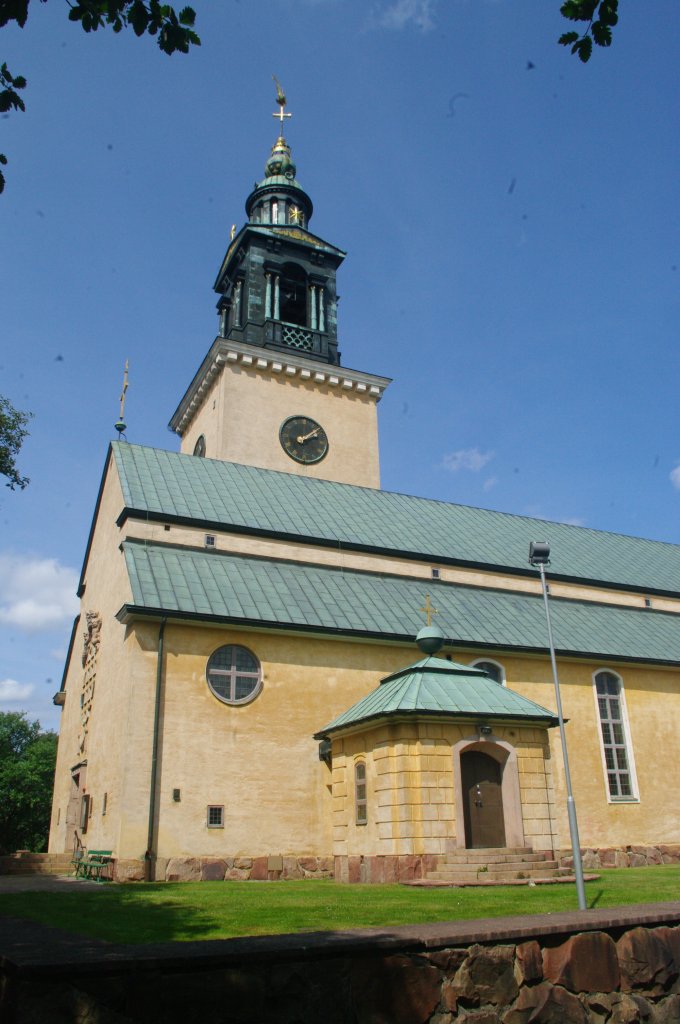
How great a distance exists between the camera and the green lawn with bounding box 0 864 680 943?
9719 mm

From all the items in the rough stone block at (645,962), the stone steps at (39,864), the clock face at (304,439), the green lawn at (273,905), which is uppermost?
the clock face at (304,439)

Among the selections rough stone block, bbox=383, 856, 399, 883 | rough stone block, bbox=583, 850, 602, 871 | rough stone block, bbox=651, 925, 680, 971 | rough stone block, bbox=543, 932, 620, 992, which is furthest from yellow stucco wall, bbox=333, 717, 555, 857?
rough stone block, bbox=543, 932, 620, 992

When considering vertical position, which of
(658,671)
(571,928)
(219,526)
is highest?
(219,526)

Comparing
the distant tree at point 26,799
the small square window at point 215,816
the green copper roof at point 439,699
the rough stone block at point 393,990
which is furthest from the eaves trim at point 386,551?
the distant tree at point 26,799

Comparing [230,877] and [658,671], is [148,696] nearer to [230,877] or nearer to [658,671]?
[230,877]

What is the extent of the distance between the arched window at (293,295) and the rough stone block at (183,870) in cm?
2465

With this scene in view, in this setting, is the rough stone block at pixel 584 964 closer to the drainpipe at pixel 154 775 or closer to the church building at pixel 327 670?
the church building at pixel 327 670

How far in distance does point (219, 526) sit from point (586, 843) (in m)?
13.5

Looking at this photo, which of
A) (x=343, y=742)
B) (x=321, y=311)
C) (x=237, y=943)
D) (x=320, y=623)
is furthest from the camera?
(x=321, y=311)

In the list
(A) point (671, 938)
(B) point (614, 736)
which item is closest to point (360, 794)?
(B) point (614, 736)

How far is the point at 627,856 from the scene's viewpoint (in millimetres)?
23125

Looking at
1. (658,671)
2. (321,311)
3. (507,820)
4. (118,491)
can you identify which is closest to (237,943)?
(507,820)

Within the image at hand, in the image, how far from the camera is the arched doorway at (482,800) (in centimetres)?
1786

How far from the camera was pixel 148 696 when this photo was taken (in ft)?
62.9
